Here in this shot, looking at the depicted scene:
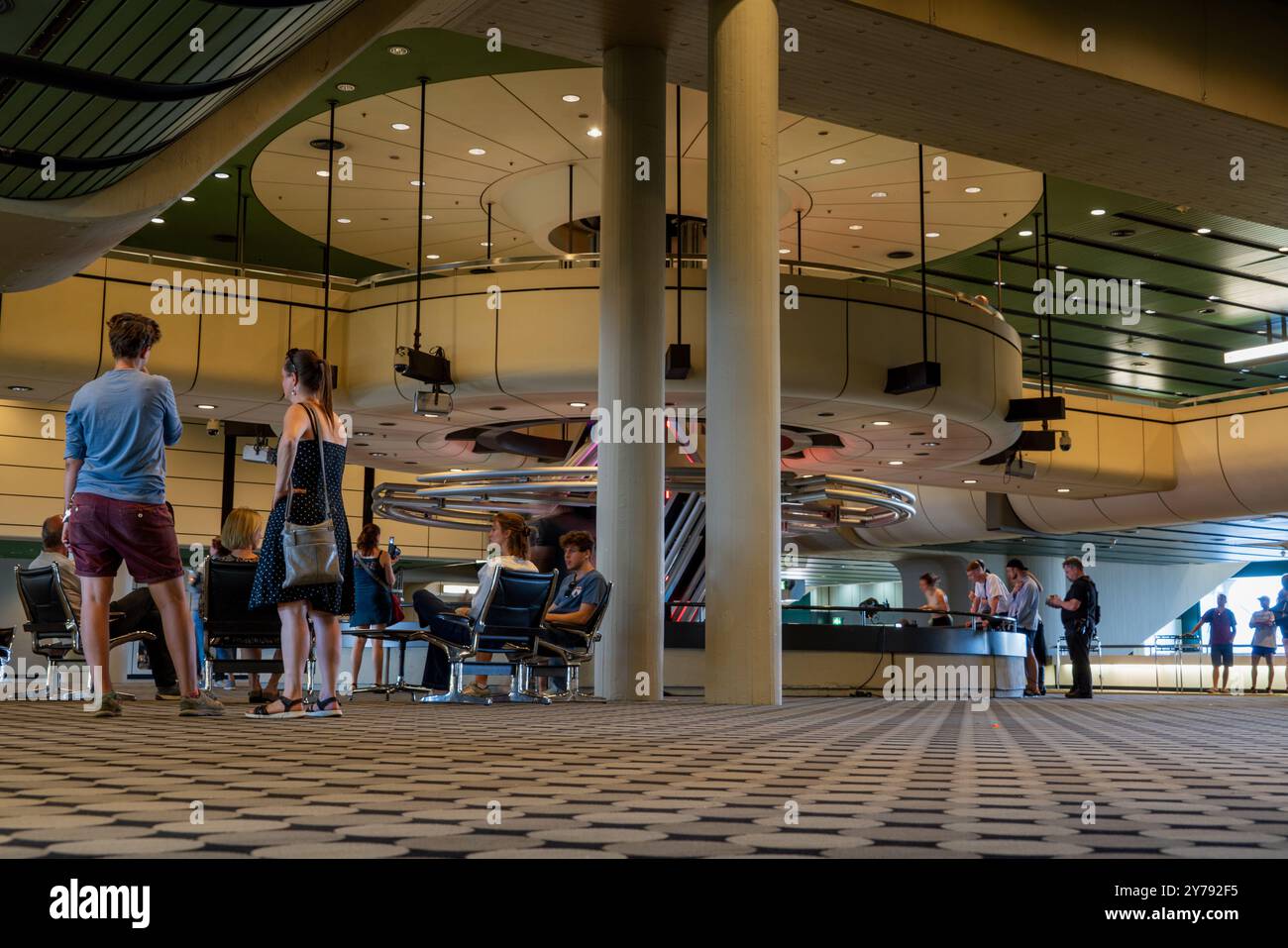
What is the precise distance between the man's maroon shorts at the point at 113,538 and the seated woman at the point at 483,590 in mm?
2586

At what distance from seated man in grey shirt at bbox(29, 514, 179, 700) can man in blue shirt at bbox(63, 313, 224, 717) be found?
8.62ft

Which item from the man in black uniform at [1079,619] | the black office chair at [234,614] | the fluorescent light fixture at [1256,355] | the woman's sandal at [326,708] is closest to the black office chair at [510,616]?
the black office chair at [234,614]

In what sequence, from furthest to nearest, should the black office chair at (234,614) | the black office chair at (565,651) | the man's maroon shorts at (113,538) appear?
1. the black office chair at (565,651)
2. the black office chair at (234,614)
3. the man's maroon shorts at (113,538)

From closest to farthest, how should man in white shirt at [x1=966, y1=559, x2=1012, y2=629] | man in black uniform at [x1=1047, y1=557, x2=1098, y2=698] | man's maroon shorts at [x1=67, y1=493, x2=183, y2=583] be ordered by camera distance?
man's maroon shorts at [x1=67, y1=493, x2=183, y2=583], man in black uniform at [x1=1047, y1=557, x2=1098, y2=698], man in white shirt at [x1=966, y1=559, x2=1012, y2=629]

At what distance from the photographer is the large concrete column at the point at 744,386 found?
31.2 ft

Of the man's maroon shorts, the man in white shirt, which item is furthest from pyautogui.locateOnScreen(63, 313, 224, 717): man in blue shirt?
the man in white shirt

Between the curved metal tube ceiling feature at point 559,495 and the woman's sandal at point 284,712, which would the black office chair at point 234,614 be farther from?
the curved metal tube ceiling feature at point 559,495

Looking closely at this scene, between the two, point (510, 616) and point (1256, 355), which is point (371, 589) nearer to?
point (510, 616)

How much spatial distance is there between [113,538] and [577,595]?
4.29m

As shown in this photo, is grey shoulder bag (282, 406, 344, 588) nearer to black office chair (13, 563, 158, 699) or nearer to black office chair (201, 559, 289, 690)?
black office chair (201, 559, 289, 690)

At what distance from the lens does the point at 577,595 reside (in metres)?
9.79

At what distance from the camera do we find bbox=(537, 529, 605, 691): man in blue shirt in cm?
947

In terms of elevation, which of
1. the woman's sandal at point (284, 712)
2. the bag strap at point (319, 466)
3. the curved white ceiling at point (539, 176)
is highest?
the curved white ceiling at point (539, 176)

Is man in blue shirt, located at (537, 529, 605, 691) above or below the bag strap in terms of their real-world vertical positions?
below
